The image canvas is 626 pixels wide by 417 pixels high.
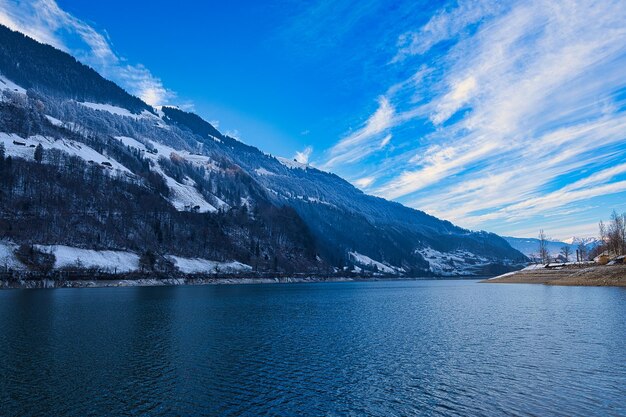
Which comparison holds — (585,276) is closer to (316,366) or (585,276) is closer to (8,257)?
(316,366)

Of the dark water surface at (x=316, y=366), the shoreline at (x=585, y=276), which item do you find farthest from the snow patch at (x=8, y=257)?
the shoreline at (x=585, y=276)

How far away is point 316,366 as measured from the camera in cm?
4153

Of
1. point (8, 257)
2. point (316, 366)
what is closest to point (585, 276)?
point (316, 366)

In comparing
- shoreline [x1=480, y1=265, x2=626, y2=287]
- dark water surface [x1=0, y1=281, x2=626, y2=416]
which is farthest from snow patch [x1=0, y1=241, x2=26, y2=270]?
shoreline [x1=480, y1=265, x2=626, y2=287]

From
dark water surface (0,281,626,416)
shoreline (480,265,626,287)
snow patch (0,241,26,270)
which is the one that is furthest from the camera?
snow patch (0,241,26,270)

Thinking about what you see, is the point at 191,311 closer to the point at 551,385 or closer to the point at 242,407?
the point at 242,407

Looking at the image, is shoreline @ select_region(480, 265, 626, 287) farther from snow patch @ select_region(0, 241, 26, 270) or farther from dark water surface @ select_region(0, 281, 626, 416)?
snow patch @ select_region(0, 241, 26, 270)

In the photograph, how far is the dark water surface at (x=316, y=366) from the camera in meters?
29.5

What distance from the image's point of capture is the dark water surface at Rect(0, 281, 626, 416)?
2948 centimetres

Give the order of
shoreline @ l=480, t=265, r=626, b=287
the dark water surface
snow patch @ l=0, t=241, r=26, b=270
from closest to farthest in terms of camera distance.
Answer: the dark water surface < shoreline @ l=480, t=265, r=626, b=287 < snow patch @ l=0, t=241, r=26, b=270

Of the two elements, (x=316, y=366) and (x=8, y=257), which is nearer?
(x=316, y=366)

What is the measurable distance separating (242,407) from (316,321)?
161 ft

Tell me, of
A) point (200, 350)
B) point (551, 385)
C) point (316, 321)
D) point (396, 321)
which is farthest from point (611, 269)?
point (200, 350)

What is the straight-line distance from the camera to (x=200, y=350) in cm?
4891
